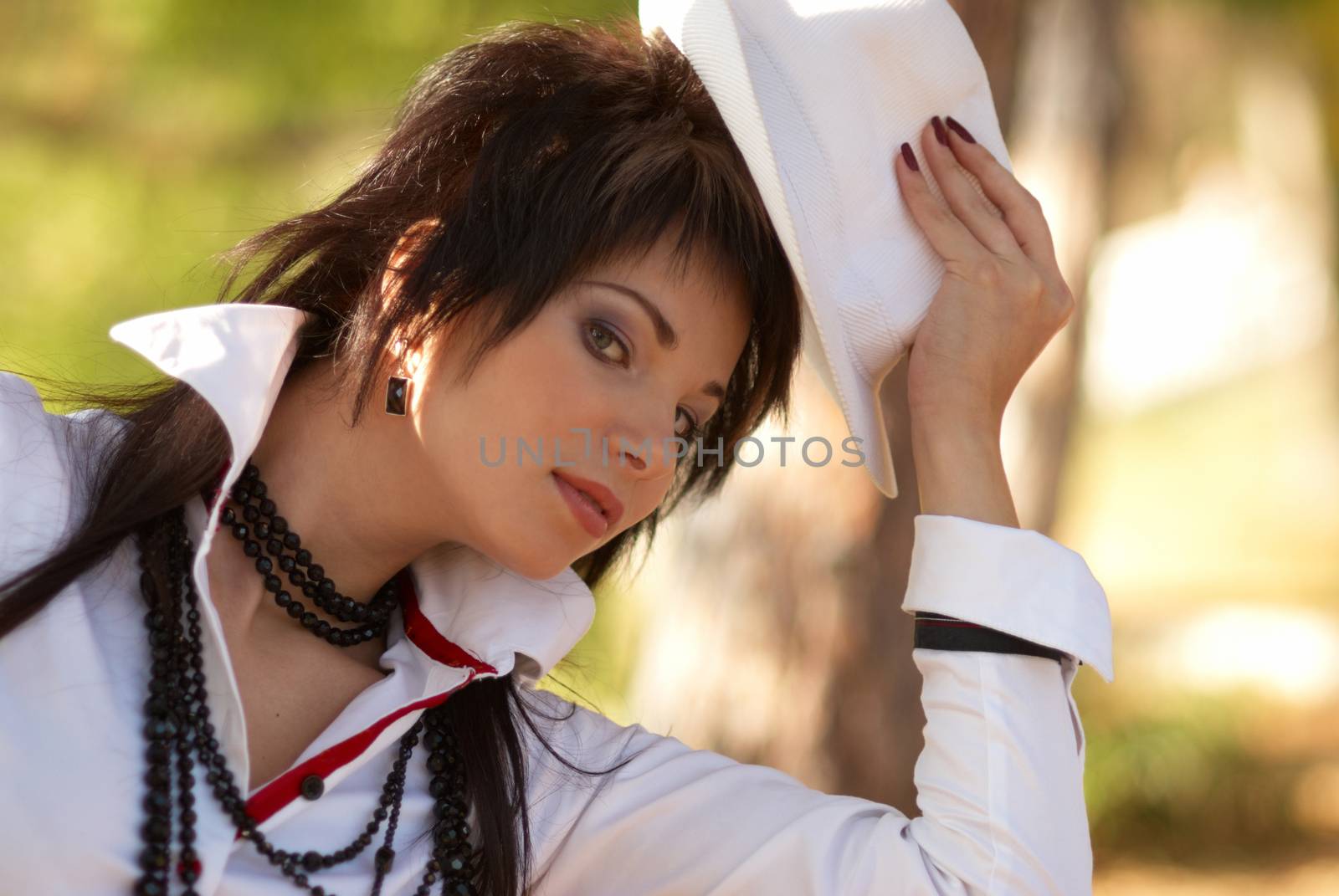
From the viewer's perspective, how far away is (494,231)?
76.4 inches

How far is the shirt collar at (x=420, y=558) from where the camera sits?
1783 mm

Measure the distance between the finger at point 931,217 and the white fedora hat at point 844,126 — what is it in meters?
0.02

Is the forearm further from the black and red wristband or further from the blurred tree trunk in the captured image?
the blurred tree trunk

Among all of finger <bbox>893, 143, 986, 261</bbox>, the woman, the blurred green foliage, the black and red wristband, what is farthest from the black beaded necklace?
the blurred green foliage

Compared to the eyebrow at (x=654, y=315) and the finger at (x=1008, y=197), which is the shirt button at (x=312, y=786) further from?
the finger at (x=1008, y=197)

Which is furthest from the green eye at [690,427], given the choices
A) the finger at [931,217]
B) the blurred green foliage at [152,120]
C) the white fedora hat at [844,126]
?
the blurred green foliage at [152,120]

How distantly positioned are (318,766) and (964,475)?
1.05 m

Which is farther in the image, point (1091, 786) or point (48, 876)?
point (1091, 786)

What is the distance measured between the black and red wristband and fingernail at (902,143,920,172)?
697 millimetres

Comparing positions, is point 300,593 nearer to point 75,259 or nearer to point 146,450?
point 146,450

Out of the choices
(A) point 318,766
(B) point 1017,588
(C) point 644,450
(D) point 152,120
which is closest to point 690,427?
(C) point 644,450

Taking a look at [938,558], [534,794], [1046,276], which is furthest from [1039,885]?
[1046,276]

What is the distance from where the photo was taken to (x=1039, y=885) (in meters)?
1.91

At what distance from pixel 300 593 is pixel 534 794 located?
19.2 inches
